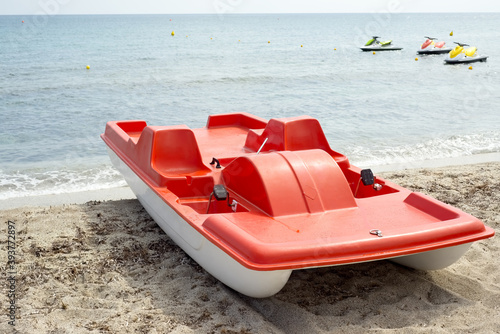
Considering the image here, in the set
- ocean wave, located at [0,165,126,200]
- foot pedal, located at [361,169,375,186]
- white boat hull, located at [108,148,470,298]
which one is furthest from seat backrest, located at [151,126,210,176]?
ocean wave, located at [0,165,126,200]

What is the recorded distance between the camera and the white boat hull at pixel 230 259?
11.8ft

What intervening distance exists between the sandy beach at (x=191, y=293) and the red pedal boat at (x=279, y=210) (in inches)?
6.7

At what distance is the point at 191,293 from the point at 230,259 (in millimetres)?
498

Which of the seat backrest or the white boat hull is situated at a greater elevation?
the seat backrest

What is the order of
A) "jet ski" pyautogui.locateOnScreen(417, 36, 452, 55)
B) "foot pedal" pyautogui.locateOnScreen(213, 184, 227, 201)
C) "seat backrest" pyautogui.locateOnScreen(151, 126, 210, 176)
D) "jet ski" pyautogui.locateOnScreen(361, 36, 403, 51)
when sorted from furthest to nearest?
"jet ski" pyautogui.locateOnScreen(361, 36, 403, 51), "jet ski" pyautogui.locateOnScreen(417, 36, 452, 55), "seat backrest" pyautogui.locateOnScreen(151, 126, 210, 176), "foot pedal" pyautogui.locateOnScreen(213, 184, 227, 201)

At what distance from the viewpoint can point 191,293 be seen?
3.98m

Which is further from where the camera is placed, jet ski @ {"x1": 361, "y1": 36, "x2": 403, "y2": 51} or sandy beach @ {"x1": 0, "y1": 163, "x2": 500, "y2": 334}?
jet ski @ {"x1": 361, "y1": 36, "x2": 403, "y2": 51}

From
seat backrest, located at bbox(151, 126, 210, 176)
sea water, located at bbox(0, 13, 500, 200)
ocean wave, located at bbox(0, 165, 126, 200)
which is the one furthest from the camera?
sea water, located at bbox(0, 13, 500, 200)

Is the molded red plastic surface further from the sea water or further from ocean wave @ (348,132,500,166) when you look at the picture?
ocean wave @ (348,132,500,166)

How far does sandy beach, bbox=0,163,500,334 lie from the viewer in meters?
3.57

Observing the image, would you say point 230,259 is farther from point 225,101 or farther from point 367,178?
point 225,101

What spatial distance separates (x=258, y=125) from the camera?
6.57 m

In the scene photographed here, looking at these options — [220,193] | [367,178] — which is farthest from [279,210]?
[367,178]

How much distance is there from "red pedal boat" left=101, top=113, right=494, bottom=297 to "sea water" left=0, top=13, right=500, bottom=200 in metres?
2.83
